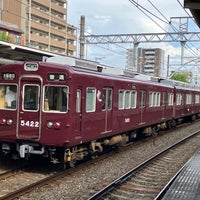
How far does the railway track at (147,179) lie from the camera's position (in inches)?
362

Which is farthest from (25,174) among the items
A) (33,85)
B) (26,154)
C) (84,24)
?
(84,24)

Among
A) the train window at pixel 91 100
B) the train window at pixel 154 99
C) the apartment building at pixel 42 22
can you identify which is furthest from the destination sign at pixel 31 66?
the apartment building at pixel 42 22

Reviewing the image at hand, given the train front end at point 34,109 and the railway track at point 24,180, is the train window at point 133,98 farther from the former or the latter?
the train front end at point 34,109

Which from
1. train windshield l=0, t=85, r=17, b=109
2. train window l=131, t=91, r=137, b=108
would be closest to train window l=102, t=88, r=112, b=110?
train window l=131, t=91, r=137, b=108

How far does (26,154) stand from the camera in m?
11.2

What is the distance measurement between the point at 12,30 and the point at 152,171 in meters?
47.0

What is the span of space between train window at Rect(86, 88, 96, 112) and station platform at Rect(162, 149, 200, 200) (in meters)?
3.07

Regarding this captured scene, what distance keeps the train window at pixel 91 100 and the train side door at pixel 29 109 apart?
1511mm

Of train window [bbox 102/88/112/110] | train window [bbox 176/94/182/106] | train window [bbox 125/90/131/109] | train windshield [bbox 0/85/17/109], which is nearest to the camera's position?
train windshield [bbox 0/85/17/109]

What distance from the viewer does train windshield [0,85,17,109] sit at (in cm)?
1130

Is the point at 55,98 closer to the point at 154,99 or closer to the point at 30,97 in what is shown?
the point at 30,97

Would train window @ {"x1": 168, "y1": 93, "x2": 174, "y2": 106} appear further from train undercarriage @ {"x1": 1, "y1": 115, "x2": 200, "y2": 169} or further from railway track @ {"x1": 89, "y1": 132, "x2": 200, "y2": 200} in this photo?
train undercarriage @ {"x1": 1, "y1": 115, "x2": 200, "y2": 169}

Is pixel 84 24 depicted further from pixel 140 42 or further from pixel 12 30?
pixel 12 30

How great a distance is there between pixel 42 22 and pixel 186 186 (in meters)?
84.3
